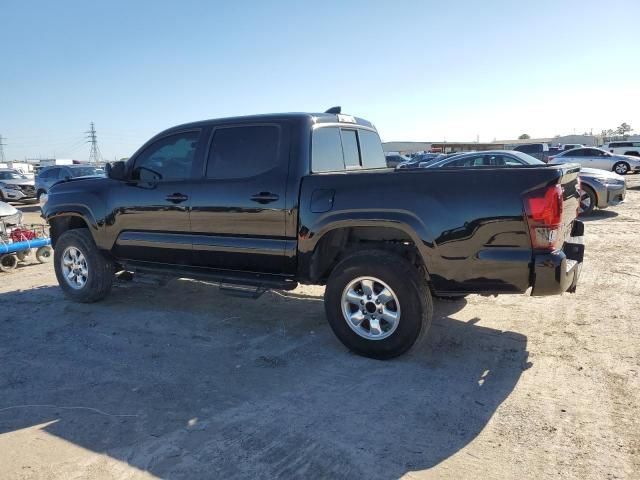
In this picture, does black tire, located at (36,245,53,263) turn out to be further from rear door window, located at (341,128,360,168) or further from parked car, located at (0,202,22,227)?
rear door window, located at (341,128,360,168)

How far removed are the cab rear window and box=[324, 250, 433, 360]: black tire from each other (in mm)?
1024

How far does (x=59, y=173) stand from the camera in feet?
66.1

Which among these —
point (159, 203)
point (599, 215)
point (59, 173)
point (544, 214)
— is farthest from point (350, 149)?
point (59, 173)

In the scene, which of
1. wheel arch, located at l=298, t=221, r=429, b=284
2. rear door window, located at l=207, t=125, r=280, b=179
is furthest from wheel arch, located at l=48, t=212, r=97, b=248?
wheel arch, located at l=298, t=221, r=429, b=284

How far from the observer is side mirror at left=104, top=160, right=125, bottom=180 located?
5.71 m

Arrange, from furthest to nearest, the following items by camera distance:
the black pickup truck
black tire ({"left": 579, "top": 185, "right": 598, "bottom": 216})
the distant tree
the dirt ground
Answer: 1. the distant tree
2. black tire ({"left": 579, "top": 185, "right": 598, "bottom": 216})
3. the black pickup truck
4. the dirt ground

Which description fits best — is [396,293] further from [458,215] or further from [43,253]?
[43,253]

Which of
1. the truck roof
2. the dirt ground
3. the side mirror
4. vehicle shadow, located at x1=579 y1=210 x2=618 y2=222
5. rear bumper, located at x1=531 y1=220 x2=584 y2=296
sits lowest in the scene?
the dirt ground

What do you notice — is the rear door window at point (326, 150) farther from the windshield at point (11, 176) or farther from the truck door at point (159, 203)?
the windshield at point (11, 176)

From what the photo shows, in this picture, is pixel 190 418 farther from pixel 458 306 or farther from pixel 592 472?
pixel 458 306

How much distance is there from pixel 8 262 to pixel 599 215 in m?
12.7

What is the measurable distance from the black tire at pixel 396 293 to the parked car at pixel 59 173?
17.1 m

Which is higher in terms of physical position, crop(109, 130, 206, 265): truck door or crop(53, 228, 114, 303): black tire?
crop(109, 130, 206, 265): truck door

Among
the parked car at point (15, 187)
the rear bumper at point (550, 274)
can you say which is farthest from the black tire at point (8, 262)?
the parked car at point (15, 187)
